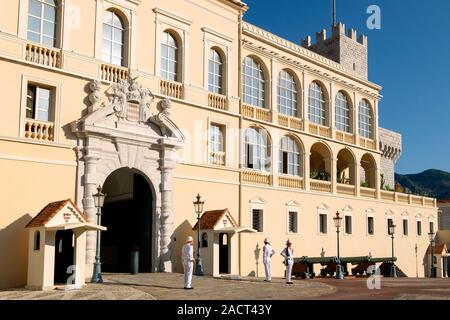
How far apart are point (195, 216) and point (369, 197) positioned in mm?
17734

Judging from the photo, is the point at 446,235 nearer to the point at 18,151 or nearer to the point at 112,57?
the point at 112,57

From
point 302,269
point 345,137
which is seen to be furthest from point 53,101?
point 345,137

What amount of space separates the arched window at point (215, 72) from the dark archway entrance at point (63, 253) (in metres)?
10.9

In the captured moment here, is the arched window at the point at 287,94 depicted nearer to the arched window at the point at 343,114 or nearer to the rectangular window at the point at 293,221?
the arched window at the point at 343,114

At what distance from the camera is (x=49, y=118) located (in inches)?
870

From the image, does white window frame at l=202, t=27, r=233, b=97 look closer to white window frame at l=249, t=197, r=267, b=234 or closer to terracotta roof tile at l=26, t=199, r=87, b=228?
white window frame at l=249, t=197, r=267, b=234

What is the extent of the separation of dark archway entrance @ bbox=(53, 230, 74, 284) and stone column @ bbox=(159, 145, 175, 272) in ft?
15.6

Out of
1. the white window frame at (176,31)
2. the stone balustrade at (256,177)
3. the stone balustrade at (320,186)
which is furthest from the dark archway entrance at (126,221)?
the stone balustrade at (320,186)

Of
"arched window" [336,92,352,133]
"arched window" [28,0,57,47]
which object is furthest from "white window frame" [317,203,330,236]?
"arched window" [28,0,57,47]

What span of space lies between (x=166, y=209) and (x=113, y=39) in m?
7.46

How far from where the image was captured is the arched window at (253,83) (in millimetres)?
31703

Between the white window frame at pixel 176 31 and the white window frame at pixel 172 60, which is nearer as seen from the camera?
the white window frame at pixel 176 31

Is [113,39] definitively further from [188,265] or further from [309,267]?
[309,267]
